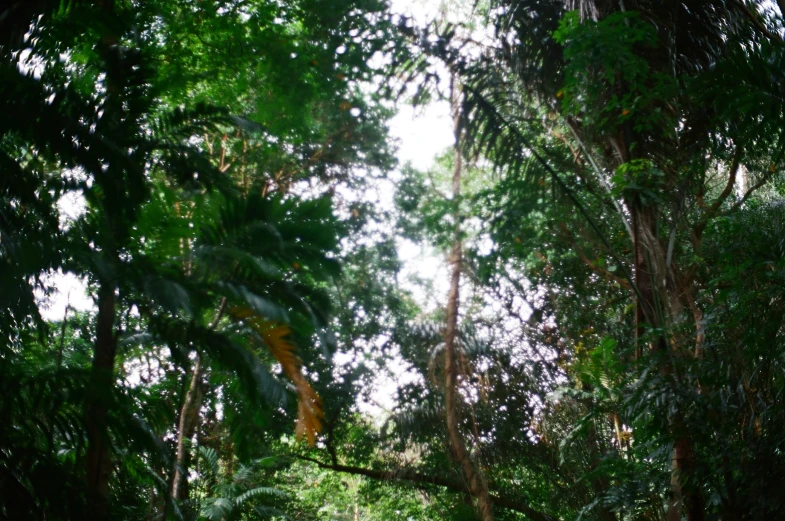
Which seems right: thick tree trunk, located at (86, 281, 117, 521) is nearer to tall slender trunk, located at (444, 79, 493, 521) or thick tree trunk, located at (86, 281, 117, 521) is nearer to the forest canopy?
the forest canopy

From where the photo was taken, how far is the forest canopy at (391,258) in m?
2.56

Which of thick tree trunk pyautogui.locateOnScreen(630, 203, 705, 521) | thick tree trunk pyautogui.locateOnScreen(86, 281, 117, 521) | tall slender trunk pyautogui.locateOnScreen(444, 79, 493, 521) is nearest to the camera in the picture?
thick tree trunk pyautogui.locateOnScreen(86, 281, 117, 521)

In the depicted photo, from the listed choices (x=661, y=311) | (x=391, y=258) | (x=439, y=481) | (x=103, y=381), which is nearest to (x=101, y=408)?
(x=103, y=381)

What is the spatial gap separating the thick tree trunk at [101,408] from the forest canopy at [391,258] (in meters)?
0.01

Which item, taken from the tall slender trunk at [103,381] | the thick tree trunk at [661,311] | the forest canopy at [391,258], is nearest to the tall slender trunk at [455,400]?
the forest canopy at [391,258]

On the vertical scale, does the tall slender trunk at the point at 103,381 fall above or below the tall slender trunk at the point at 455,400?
below

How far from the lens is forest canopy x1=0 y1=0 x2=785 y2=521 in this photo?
8.41 feet

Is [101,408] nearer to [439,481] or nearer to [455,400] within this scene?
[455,400]

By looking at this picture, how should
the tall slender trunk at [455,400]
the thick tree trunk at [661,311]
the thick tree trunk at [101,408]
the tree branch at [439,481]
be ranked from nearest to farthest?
the thick tree trunk at [101,408] → the thick tree trunk at [661,311] → the tall slender trunk at [455,400] → the tree branch at [439,481]

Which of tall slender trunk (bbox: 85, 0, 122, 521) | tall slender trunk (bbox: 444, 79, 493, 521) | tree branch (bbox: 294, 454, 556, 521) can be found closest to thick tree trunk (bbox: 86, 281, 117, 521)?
tall slender trunk (bbox: 85, 0, 122, 521)

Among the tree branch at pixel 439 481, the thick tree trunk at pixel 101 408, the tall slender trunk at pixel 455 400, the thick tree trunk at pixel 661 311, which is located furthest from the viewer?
the tree branch at pixel 439 481

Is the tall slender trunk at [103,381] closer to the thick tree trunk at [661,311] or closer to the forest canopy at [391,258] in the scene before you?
the forest canopy at [391,258]

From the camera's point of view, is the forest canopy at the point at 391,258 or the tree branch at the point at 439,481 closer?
the forest canopy at the point at 391,258

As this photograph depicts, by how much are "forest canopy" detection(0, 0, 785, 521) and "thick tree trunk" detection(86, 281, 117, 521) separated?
1 cm
